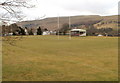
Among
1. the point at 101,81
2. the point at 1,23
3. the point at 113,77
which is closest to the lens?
the point at 1,23

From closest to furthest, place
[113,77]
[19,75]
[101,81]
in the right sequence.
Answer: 1. [101,81]
2. [113,77]
3. [19,75]

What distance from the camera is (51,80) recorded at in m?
10.4

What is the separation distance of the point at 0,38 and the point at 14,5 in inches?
60.9

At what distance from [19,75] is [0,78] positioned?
1441mm

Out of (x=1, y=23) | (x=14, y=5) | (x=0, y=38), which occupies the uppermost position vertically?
(x=14, y=5)

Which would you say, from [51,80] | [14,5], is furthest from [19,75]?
[14,5]

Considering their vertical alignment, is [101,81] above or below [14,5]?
below

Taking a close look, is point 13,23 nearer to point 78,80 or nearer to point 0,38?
point 0,38

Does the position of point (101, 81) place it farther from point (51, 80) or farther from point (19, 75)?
point (19, 75)

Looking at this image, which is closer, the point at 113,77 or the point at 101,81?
the point at 101,81

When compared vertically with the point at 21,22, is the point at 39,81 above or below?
below

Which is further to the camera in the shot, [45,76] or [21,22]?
[45,76]

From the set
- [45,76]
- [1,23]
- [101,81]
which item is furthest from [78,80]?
[1,23]

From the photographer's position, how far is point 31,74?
11930 millimetres
